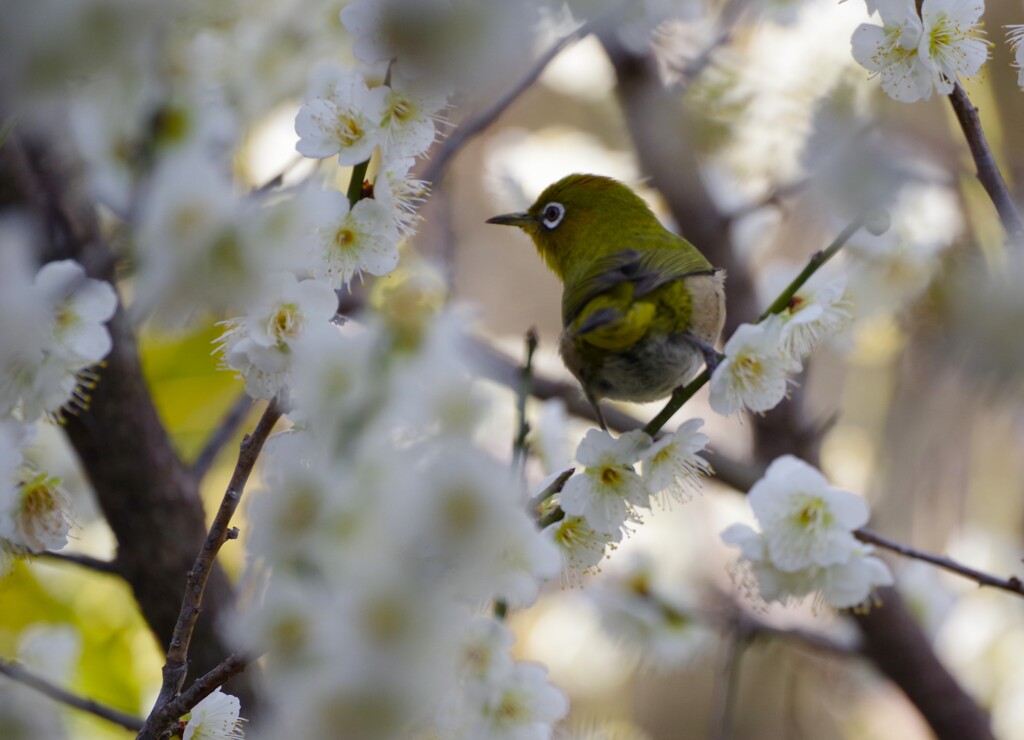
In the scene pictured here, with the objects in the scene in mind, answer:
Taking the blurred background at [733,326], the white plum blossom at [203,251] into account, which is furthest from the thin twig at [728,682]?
the white plum blossom at [203,251]

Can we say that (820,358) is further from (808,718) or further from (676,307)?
(676,307)

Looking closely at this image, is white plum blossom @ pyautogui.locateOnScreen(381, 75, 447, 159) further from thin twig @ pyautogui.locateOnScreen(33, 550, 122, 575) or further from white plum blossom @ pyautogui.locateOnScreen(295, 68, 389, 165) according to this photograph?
thin twig @ pyautogui.locateOnScreen(33, 550, 122, 575)

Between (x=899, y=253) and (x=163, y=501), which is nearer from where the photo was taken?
(x=163, y=501)

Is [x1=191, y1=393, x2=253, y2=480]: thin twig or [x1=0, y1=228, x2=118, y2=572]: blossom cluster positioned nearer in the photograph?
[x1=0, y1=228, x2=118, y2=572]: blossom cluster

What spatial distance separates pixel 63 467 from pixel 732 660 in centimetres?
131

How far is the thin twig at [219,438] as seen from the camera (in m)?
1.60

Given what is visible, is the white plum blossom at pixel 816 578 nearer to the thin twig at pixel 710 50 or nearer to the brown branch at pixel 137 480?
the brown branch at pixel 137 480

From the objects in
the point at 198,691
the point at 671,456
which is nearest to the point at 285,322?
the point at 198,691

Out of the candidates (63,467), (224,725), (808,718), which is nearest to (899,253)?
(224,725)

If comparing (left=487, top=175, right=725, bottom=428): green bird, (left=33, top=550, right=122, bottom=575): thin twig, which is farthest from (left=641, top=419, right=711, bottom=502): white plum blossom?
(left=33, top=550, right=122, bottom=575): thin twig

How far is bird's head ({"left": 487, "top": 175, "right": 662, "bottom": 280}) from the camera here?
187cm

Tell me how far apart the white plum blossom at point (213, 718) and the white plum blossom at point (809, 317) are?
65 cm

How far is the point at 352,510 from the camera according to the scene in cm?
68

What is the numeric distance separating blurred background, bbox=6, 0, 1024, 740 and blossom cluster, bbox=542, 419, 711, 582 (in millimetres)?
117
